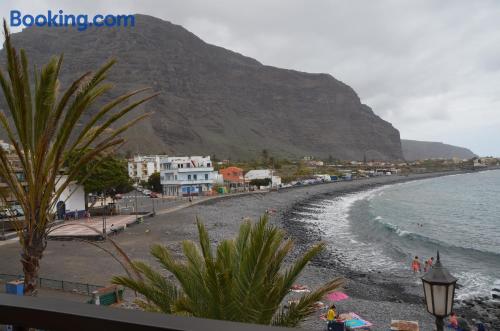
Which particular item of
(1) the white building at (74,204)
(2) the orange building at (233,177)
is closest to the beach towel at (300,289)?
(1) the white building at (74,204)

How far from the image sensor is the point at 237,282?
5.43 m

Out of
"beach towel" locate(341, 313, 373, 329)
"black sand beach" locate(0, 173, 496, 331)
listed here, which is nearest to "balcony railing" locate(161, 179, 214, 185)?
"black sand beach" locate(0, 173, 496, 331)

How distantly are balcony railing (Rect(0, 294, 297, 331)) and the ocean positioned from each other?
2436 cm

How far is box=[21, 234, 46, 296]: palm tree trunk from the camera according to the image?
6.14 meters

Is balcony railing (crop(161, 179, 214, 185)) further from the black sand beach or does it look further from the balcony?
the black sand beach

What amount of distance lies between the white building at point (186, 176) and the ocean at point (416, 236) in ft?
71.6

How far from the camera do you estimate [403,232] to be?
1686 inches

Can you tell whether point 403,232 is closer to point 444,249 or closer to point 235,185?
point 444,249

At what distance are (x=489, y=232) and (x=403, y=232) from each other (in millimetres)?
10228

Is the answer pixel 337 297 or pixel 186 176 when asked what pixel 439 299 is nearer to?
pixel 337 297

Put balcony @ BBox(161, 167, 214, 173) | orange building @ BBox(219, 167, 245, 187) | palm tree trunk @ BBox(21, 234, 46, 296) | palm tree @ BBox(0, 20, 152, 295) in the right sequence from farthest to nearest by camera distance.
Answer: orange building @ BBox(219, 167, 245, 187), balcony @ BBox(161, 167, 214, 173), palm tree trunk @ BBox(21, 234, 46, 296), palm tree @ BBox(0, 20, 152, 295)

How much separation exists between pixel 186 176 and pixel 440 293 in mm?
71888

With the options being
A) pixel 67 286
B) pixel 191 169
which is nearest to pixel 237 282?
pixel 67 286

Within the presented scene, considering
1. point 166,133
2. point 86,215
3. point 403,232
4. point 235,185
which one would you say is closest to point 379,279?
point 403,232
